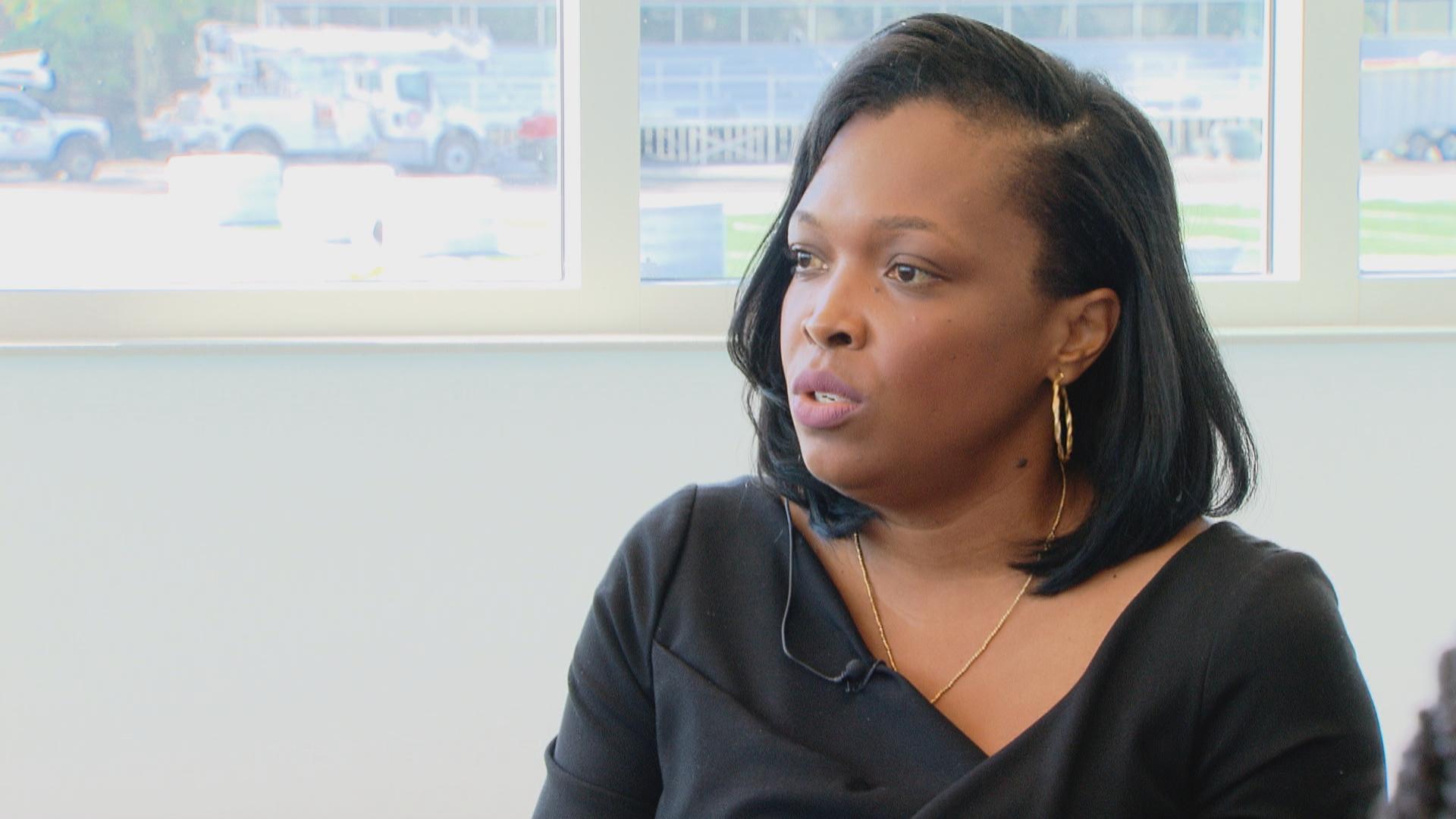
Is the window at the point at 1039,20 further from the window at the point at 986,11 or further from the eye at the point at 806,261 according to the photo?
the eye at the point at 806,261

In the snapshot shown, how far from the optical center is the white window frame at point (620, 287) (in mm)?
2373

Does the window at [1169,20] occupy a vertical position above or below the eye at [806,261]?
above

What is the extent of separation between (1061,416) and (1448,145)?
185 centimetres

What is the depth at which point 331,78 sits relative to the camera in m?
2.45

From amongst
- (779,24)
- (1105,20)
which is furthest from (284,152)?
(1105,20)

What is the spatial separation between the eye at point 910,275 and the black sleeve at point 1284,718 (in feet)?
1.08

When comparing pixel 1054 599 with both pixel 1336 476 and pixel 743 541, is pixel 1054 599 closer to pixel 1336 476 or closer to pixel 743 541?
pixel 743 541

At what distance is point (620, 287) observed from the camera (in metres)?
2.46

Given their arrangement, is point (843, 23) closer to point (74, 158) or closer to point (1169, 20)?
point (1169, 20)

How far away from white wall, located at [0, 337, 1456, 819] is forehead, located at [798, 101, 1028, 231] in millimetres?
1228

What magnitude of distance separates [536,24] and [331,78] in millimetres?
341

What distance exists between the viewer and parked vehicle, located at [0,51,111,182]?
2.40 metres

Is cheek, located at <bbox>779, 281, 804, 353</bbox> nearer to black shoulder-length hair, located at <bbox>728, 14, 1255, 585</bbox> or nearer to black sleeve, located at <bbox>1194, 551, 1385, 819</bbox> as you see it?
black shoulder-length hair, located at <bbox>728, 14, 1255, 585</bbox>

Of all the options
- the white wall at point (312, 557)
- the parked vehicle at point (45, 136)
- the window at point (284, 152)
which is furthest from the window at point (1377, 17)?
the parked vehicle at point (45, 136)
